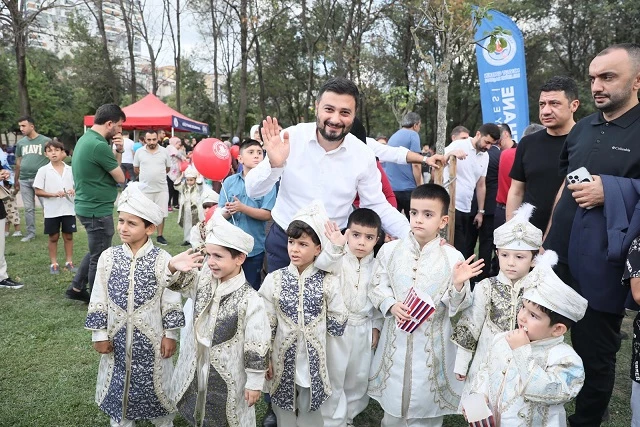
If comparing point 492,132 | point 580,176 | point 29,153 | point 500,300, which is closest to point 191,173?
point 29,153

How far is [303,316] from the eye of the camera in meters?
2.83

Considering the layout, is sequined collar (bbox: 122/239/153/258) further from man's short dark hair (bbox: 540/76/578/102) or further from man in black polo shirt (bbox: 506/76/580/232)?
man's short dark hair (bbox: 540/76/578/102)

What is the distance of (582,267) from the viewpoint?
2.64 metres

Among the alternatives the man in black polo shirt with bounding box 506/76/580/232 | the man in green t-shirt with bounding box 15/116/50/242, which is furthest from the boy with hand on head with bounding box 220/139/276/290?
the man in green t-shirt with bounding box 15/116/50/242

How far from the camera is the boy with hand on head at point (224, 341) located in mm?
2584

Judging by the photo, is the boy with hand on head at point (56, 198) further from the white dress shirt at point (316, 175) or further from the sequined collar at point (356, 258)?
the sequined collar at point (356, 258)

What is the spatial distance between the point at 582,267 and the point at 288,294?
1.64m

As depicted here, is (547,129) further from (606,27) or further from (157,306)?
(606,27)

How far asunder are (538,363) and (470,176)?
4130 mm

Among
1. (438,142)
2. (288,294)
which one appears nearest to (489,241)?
(438,142)

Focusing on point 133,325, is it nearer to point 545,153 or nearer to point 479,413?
point 479,413

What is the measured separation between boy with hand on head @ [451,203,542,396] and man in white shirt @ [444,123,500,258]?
3.13 metres

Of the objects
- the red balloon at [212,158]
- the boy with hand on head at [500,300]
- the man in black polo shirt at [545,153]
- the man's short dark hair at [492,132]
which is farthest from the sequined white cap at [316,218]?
the man's short dark hair at [492,132]

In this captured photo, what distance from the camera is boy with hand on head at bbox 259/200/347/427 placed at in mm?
2824
